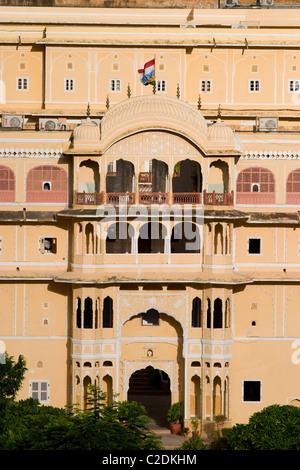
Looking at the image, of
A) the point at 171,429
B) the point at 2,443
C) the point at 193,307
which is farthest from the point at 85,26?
the point at 2,443

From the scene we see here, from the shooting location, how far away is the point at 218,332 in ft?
202

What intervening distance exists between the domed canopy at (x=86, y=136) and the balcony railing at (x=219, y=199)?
192 inches

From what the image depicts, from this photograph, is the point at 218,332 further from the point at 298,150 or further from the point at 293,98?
the point at 293,98

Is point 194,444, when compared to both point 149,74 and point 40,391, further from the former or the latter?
point 149,74

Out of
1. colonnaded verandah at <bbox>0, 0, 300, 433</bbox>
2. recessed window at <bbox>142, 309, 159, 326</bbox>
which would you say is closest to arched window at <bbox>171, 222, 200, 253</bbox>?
colonnaded verandah at <bbox>0, 0, 300, 433</bbox>

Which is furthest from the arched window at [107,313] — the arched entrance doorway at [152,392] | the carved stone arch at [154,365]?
the arched entrance doorway at [152,392]

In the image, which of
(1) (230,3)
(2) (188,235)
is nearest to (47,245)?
(2) (188,235)

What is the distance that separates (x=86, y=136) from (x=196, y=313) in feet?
27.1

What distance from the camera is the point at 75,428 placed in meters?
52.9

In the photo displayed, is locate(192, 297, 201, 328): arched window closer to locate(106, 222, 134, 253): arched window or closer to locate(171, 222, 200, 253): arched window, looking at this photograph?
locate(171, 222, 200, 253): arched window

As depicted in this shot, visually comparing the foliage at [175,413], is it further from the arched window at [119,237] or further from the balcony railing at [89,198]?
the balcony railing at [89,198]

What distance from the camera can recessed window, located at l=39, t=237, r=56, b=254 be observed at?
62.4 m

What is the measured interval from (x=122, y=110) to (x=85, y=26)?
29.9ft

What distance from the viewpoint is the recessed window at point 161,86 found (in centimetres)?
6806
